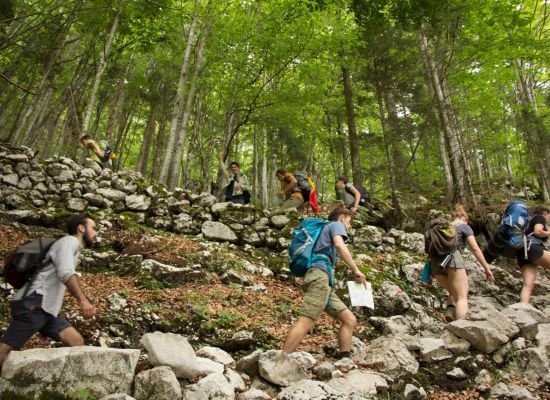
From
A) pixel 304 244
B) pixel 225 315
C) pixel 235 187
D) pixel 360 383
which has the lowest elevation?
pixel 360 383

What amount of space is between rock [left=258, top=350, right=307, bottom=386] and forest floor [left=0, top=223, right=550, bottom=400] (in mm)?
1344

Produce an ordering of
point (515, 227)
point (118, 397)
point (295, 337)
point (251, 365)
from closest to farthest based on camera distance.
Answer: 1. point (118, 397)
2. point (251, 365)
3. point (295, 337)
4. point (515, 227)

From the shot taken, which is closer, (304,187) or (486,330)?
(486,330)

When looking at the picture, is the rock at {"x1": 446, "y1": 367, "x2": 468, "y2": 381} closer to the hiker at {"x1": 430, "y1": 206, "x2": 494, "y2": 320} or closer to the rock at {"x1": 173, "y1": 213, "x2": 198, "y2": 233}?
the hiker at {"x1": 430, "y1": 206, "x2": 494, "y2": 320}

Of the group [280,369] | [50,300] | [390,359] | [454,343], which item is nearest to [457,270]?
[454,343]

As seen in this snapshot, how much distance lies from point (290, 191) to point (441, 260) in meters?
5.34

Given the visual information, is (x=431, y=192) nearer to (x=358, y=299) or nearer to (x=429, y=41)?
(x=429, y=41)

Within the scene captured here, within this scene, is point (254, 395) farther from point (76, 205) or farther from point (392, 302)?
point (76, 205)

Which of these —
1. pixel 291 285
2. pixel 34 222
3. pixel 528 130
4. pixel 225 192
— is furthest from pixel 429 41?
pixel 34 222

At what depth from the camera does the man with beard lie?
12.2ft

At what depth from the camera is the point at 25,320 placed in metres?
3.71

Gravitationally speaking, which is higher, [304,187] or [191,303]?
[304,187]

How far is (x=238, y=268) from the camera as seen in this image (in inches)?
305

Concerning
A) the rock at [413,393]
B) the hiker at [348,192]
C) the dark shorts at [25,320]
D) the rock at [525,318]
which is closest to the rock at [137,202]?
the hiker at [348,192]
